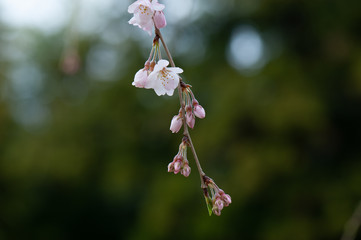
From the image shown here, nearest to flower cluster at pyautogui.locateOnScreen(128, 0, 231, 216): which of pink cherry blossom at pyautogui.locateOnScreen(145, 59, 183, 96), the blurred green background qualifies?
pink cherry blossom at pyautogui.locateOnScreen(145, 59, 183, 96)

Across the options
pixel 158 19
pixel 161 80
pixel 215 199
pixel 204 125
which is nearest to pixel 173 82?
pixel 161 80

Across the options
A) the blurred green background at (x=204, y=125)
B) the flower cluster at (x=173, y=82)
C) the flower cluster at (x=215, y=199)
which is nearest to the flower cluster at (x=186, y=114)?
the flower cluster at (x=173, y=82)

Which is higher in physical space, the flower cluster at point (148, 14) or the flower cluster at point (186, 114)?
the flower cluster at point (148, 14)

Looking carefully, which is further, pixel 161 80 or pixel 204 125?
pixel 204 125

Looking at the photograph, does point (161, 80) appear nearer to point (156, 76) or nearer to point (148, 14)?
point (156, 76)

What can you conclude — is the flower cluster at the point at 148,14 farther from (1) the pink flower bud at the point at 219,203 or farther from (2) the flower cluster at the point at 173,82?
(1) the pink flower bud at the point at 219,203

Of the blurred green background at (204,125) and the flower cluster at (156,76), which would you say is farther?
the blurred green background at (204,125)
